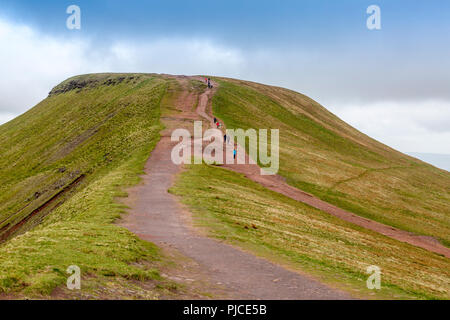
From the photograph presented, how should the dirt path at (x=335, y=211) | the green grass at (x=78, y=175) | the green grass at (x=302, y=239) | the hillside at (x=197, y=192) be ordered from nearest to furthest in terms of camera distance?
1. the green grass at (x=78, y=175)
2. the hillside at (x=197, y=192)
3. the green grass at (x=302, y=239)
4. the dirt path at (x=335, y=211)

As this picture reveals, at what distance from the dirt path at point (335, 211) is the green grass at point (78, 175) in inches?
651

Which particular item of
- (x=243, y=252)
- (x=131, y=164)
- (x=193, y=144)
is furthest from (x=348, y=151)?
(x=243, y=252)

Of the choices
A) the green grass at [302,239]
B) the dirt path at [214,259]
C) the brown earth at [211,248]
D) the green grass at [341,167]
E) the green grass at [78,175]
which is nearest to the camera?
the green grass at [78,175]

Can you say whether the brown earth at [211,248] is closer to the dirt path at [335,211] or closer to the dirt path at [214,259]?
the dirt path at [214,259]

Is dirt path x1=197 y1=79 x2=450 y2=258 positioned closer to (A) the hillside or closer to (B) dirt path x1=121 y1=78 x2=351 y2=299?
(A) the hillside

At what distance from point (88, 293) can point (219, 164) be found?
4333cm

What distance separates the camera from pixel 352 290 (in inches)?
677

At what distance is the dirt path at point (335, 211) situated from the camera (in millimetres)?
47094

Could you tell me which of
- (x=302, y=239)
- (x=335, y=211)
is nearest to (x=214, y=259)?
(x=302, y=239)

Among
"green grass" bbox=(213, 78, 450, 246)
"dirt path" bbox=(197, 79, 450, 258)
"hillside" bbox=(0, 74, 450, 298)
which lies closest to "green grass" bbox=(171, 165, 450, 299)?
"hillside" bbox=(0, 74, 450, 298)

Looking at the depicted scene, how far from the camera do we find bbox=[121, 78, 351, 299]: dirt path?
1576 cm

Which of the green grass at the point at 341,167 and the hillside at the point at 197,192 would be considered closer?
the hillside at the point at 197,192

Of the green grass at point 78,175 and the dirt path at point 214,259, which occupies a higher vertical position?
the green grass at point 78,175

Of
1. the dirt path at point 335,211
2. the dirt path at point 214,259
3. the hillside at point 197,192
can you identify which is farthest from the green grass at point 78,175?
the dirt path at point 335,211
